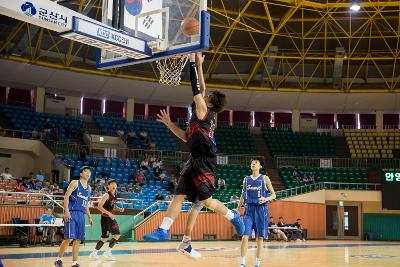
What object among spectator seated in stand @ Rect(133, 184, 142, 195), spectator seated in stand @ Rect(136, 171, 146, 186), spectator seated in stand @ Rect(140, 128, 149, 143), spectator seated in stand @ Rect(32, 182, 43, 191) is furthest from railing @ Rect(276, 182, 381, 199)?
spectator seated in stand @ Rect(32, 182, 43, 191)

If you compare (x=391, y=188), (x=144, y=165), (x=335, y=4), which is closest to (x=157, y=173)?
(x=144, y=165)

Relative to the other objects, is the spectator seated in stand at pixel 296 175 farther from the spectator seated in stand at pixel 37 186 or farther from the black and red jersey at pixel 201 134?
the black and red jersey at pixel 201 134

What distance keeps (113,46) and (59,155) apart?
1934 cm

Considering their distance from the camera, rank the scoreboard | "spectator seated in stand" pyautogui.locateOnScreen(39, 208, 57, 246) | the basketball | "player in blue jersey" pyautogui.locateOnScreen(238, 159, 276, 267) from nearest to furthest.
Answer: the basketball
"player in blue jersey" pyautogui.locateOnScreen(238, 159, 276, 267)
"spectator seated in stand" pyautogui.locateOnScreen(39, 208, 57, 246)
the scoreboard

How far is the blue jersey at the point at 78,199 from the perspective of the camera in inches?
419

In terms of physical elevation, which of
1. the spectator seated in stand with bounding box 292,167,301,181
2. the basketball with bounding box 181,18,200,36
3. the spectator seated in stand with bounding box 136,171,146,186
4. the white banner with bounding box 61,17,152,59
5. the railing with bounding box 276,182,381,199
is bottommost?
the railing with bounding box 276,182,381,199

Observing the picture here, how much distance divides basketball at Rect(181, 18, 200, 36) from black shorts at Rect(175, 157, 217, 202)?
3.25 meters

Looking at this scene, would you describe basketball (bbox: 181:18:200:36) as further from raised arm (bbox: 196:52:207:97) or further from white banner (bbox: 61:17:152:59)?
raised arm (bbox: 196:52:207:97)

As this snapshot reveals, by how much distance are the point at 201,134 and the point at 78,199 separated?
489cm

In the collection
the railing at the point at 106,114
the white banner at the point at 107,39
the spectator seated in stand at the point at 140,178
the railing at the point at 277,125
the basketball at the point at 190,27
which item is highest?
the railing at the point at 106,114

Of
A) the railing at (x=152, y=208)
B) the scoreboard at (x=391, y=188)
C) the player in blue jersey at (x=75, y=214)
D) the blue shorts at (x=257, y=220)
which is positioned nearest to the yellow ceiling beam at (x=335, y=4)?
the scoreboard at (x=391, y=188)

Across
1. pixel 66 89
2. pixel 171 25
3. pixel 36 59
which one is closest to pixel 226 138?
pixel 66 89

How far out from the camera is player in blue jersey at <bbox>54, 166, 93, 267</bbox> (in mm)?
10359

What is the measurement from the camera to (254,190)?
36.8 feet
